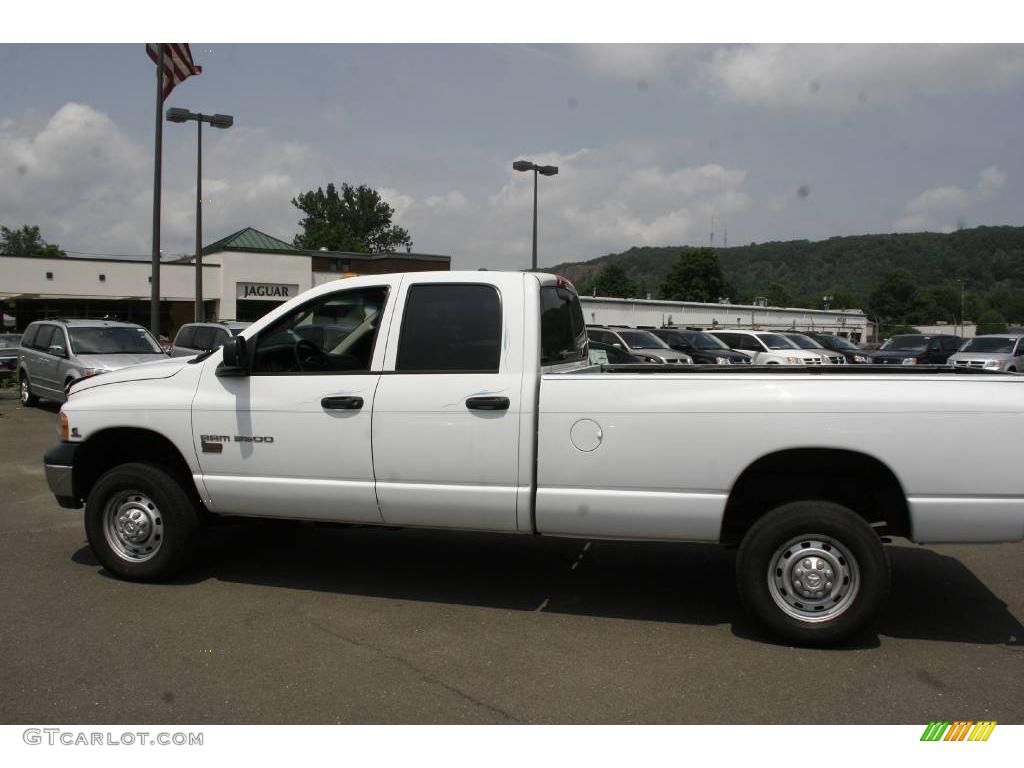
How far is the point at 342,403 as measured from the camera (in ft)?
17.1

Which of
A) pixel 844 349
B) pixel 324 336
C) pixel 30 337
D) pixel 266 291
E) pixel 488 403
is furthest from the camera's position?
pixel 266 291

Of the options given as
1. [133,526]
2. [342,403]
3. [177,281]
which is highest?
[177,281]

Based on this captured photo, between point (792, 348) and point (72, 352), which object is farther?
point (792, 348)

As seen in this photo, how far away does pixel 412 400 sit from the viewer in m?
5.12

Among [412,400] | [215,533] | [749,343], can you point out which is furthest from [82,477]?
[749,343]

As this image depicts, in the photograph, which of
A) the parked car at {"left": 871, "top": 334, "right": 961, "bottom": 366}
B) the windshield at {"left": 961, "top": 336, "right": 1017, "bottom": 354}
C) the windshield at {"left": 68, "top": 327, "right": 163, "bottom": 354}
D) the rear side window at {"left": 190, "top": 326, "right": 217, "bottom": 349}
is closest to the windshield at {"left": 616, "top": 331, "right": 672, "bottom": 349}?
the parked car at {"left": 871, "top": 334, "right": 961, "bottom": 366}

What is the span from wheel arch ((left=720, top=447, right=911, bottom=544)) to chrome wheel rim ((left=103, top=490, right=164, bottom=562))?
3.57 meters

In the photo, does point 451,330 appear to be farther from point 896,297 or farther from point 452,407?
point 896,297

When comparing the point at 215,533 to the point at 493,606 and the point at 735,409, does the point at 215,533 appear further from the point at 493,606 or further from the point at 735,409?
the point at 735,409

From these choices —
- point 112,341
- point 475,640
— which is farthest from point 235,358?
point 112,341

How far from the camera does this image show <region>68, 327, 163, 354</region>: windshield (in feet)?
50.9

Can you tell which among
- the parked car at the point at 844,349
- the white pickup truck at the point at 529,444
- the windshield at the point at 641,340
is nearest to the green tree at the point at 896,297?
the parked car at the point at 844,349

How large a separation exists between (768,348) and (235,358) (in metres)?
23.0

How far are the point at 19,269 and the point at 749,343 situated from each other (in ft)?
113
